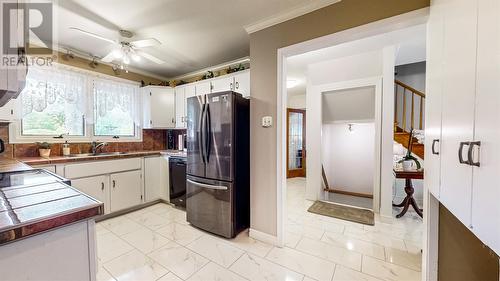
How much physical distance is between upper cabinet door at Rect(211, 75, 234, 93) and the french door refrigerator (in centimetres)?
68

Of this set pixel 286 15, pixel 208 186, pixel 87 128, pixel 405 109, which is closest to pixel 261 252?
pixel 208 186

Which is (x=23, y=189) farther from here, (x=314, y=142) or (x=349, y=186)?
(x=349, y=186)

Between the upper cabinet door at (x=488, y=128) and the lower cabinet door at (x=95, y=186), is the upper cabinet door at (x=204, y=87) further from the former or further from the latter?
the upper cabinet door at (x=488, y=128)

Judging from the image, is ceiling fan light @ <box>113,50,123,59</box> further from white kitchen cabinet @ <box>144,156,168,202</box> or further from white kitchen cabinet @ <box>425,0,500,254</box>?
white kitchen cabinet @ <box>425,0,500,254</box>

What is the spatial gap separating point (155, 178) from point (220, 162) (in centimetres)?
178

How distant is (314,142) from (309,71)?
1.33m

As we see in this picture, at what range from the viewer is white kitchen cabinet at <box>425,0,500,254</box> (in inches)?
24.0

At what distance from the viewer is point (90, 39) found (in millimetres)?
2562

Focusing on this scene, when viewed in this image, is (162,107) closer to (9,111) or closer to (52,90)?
(52,90)

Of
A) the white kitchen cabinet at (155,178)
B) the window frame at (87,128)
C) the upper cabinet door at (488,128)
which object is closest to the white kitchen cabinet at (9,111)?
the window frame at (87,128)

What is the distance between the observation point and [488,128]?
638 mm

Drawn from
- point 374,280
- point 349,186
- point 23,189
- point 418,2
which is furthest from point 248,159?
point 349,186

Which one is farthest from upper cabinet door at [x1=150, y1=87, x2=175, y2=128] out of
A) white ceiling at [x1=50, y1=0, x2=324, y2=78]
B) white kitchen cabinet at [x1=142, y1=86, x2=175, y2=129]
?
white ceiling at [x1=50, y1=0, x2=324, y2=78]

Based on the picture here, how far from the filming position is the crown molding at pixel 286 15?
6.11 feet
